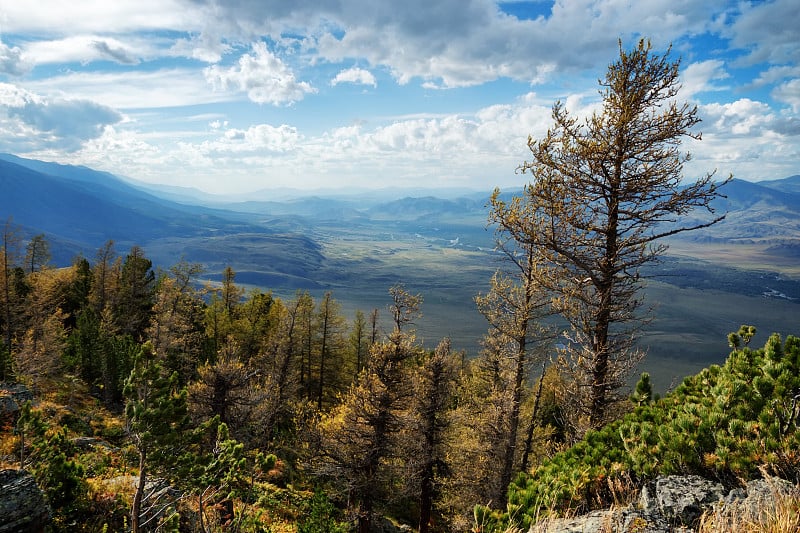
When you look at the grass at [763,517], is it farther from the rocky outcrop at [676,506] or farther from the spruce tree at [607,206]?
the spruce tree at [607,206]

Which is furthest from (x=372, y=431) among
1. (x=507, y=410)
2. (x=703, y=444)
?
(x=703, y=444)

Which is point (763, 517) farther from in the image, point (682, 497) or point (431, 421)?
point (431, 421)

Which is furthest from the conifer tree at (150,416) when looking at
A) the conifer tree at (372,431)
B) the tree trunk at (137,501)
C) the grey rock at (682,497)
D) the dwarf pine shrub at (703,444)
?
the conifer tree at (372,431)

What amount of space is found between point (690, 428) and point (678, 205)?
20.3 feet

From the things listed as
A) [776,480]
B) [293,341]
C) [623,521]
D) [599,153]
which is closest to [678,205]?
[599,153]

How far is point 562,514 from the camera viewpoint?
20.8ft

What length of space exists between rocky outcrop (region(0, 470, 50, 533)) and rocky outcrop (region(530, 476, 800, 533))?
10.0 metres

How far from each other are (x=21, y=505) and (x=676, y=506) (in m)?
12.0

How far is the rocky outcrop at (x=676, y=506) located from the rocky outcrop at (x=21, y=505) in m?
10.0

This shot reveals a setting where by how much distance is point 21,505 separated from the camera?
8.30 m

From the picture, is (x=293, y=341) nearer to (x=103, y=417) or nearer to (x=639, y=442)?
(x=103, y=417)

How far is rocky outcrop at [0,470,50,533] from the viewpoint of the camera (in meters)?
8.09

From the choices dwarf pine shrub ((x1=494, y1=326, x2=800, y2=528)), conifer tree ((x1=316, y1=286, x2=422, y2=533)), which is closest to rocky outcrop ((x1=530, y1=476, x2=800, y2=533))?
dwarf pine shrub ((x1=494, y1=326, x2=800, y2=528))

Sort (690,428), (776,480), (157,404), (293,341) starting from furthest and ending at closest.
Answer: (293,341) < (157,404) < (690,428) < (776,480)
